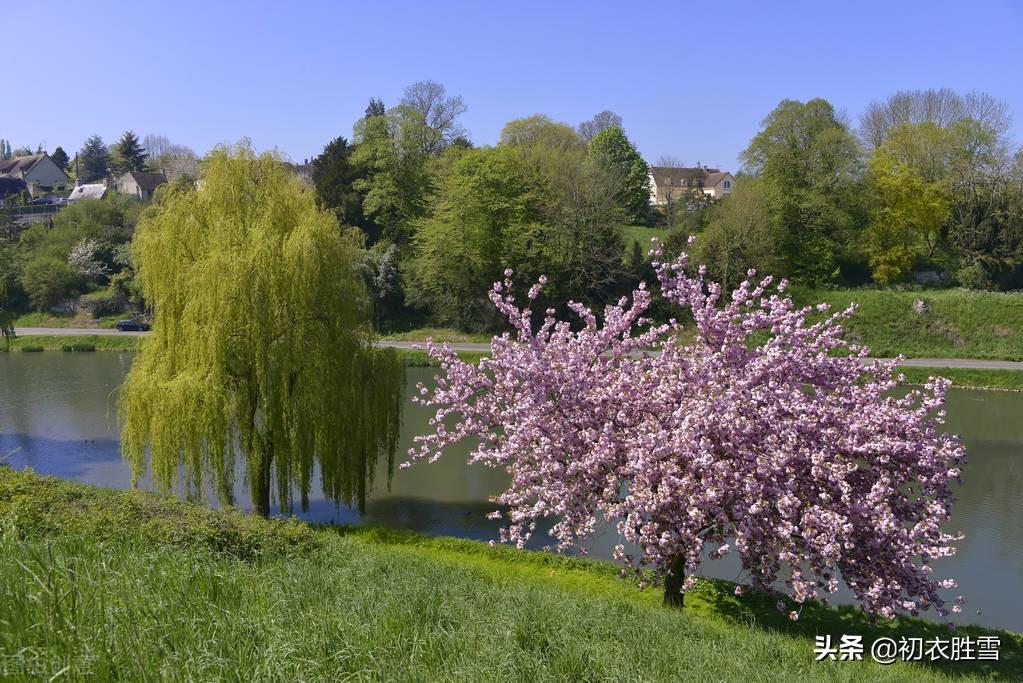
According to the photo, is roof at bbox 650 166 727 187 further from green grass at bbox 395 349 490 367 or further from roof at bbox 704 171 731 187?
green grass at bbox 395 349 490 367

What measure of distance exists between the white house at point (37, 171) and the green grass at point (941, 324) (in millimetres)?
104570

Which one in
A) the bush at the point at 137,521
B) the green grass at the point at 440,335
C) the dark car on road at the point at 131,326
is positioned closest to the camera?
the bush at the point at 137,521

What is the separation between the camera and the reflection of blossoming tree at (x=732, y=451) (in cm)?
1127

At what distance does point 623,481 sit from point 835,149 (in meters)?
43.4

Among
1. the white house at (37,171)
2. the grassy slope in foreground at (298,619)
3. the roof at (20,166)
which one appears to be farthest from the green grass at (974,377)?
the roof at (20,166)

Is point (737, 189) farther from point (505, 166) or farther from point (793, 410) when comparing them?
point (793, 410)

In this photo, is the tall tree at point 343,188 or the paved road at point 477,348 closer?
the paved road at point 477,348

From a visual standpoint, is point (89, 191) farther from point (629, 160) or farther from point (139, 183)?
point (629, 160)

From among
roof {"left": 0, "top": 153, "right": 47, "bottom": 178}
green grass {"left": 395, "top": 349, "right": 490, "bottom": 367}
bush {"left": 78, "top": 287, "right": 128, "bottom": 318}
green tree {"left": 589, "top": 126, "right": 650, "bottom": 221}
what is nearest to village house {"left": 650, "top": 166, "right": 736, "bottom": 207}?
green tree {"left": 589, "top": 126, "right": 650, "bottom": 221}

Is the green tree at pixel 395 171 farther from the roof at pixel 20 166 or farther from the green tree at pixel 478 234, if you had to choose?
the roof at pixel 20 166

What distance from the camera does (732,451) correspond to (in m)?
11.5

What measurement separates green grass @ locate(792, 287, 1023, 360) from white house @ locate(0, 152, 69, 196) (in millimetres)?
104570

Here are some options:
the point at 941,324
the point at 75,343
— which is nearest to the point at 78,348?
the point at 75,343

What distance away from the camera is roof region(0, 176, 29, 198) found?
316 feet
